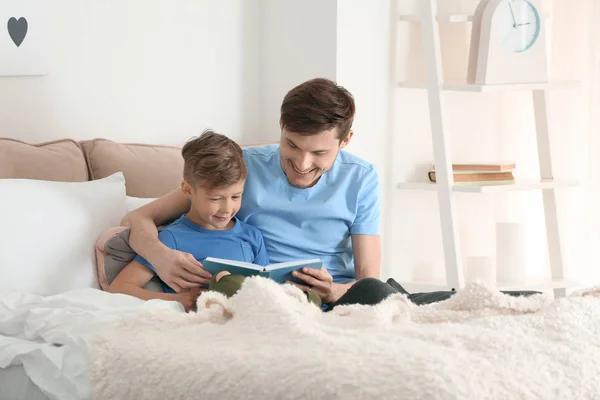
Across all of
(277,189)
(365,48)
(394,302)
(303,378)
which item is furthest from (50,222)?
(365,48)

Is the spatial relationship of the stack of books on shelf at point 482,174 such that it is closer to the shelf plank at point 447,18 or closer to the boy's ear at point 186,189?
the shelf plank at point 447,18

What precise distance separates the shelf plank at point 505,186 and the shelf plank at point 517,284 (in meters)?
0.34

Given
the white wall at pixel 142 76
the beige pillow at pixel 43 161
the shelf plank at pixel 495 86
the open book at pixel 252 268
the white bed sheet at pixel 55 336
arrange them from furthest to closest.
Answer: the shelf plank at pixel 495 86, the white wall at pixel 142 76, the beige pillow at pixel 43 161, the open book at pixel 252 268, the white bed sheet at pixel 55 336

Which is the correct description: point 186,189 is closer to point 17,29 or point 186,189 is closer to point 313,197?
point 313,197

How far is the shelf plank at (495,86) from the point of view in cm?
314

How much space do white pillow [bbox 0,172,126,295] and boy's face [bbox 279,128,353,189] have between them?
1.54ft

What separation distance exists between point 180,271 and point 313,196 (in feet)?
1.53

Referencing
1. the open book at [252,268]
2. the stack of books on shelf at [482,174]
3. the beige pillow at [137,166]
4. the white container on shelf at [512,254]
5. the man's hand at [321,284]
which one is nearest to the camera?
the open book at [252,268]

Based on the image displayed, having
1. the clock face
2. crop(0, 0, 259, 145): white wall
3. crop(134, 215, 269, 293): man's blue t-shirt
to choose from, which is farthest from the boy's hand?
the clock face

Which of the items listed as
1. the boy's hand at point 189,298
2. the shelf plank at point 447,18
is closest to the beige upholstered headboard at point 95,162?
the boy's hand at point 189,298

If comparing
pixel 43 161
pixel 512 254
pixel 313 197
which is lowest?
pixel 512 254

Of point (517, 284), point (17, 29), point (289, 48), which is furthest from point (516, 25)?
point (17, 29)

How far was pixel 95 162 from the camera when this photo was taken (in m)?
2.59

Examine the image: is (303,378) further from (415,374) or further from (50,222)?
(50,222)
